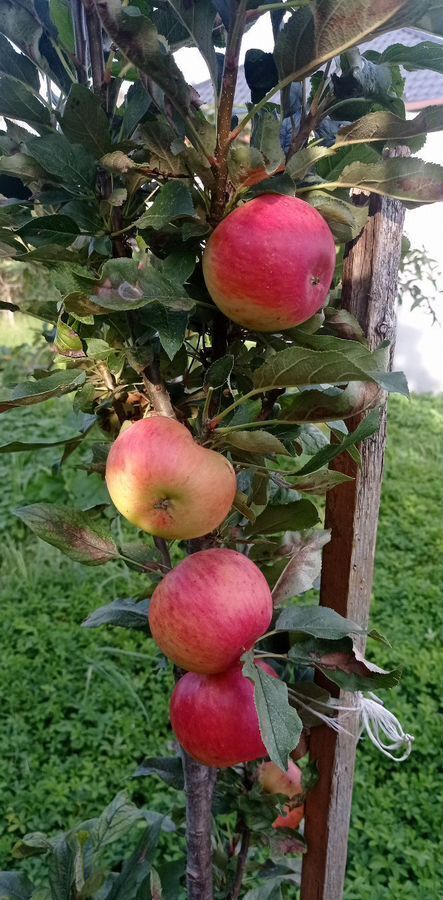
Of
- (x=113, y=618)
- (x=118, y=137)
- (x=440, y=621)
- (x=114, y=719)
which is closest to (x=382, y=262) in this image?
(x=118, y=137)

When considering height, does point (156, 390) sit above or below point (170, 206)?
below

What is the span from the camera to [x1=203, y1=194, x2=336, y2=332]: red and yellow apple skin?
587 mm

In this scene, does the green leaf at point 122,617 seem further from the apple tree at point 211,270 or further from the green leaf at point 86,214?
the green leaf at point 86,214

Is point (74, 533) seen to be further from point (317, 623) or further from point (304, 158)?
point (304, 158)

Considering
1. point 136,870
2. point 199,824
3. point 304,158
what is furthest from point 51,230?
point 136,870

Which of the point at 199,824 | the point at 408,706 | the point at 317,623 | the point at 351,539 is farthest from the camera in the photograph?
the point at 408,706

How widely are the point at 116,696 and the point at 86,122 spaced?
73.4 inches

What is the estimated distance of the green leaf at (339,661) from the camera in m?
0.78

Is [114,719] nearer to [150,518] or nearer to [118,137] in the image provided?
[150,518]

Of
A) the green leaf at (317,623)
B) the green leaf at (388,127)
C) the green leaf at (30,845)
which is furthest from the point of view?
the green leaf at (30,845)

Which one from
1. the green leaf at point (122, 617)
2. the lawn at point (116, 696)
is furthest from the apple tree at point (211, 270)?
the lawn at point (116, 696)

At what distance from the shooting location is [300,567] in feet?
2.73

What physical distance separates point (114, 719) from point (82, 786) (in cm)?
25

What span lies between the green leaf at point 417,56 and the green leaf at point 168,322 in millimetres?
320
